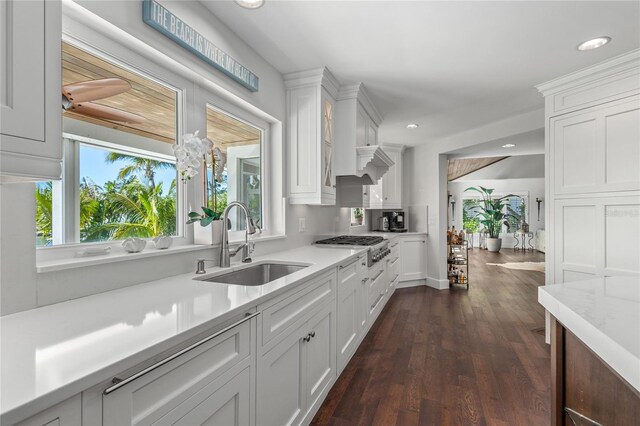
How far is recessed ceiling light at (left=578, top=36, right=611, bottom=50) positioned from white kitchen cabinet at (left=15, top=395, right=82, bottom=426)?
336cm

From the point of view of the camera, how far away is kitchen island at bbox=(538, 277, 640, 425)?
67 cm

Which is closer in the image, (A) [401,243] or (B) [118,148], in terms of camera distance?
(B) [118,148]

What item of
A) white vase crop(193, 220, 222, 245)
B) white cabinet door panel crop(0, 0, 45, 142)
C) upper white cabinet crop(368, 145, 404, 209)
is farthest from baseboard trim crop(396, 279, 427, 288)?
white cabinet door panel crop(0, 0, 45, 142)

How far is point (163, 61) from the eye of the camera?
1.69 metres

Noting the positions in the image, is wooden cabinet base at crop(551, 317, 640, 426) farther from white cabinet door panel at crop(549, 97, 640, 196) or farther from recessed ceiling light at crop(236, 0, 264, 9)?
white cabinet door panel at crop(549, 97, 640, 196)

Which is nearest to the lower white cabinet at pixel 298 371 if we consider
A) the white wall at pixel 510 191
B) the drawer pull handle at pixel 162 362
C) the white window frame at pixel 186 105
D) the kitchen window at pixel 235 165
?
the drawer pull handle at pixel 162 362

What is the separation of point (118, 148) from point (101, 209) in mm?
305

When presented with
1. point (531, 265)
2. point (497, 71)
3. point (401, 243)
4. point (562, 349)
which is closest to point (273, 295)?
point (562, 349)

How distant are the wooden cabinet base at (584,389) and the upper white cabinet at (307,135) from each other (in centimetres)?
202

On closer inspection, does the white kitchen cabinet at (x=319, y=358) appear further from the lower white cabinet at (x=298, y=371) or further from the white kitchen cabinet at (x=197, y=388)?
the white kitchen cabinet at (x=197, y=388)

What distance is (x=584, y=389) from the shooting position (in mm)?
870

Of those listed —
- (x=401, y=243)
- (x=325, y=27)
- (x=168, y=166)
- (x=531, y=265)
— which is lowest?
(x=531, y=265)

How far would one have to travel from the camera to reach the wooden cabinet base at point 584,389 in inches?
27.6

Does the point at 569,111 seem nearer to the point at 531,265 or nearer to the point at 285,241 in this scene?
the point at 285,241
